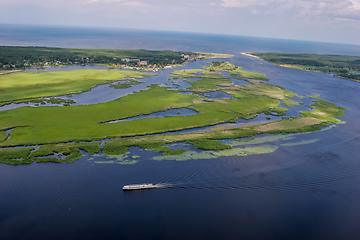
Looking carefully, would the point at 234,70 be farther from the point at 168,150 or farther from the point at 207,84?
the point at 168,150

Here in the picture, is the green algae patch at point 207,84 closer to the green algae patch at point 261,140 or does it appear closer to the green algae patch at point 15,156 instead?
the green algae patch at point 261,140

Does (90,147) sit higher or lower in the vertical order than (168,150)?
higher

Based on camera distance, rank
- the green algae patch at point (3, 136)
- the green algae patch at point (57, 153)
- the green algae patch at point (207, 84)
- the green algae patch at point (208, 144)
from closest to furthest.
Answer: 1. the green algae patch at point (57, 153)
2. the green algae patch at point (3, 136)
3. the green algae patch at point (208, 144)
4. the green algae patch at point (207, 84)

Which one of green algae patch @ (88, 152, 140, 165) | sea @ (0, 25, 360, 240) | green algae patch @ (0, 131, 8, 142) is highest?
green algae patch @ (0, 131, 8, 142)

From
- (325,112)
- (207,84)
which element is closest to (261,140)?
(325,112)

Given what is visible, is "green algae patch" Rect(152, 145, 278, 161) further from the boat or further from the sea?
the boat

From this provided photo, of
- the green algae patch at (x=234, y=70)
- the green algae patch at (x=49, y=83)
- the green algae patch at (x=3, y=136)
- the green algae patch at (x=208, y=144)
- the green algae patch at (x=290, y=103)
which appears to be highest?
the green algae patch at (x=234, y=70)

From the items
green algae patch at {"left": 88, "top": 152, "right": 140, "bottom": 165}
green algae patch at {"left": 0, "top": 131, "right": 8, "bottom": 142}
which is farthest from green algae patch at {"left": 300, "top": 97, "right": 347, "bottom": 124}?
green algae patch at {"left": 0, "top": 131, "right": 8, "bottom": 142}

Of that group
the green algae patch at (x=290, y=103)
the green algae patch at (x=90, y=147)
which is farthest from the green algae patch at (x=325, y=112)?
the green algae patch at (x=90, y=147)

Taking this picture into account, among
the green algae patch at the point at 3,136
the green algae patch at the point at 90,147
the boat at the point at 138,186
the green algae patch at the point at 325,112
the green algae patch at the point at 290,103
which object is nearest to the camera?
the boat at the point at 138,186
